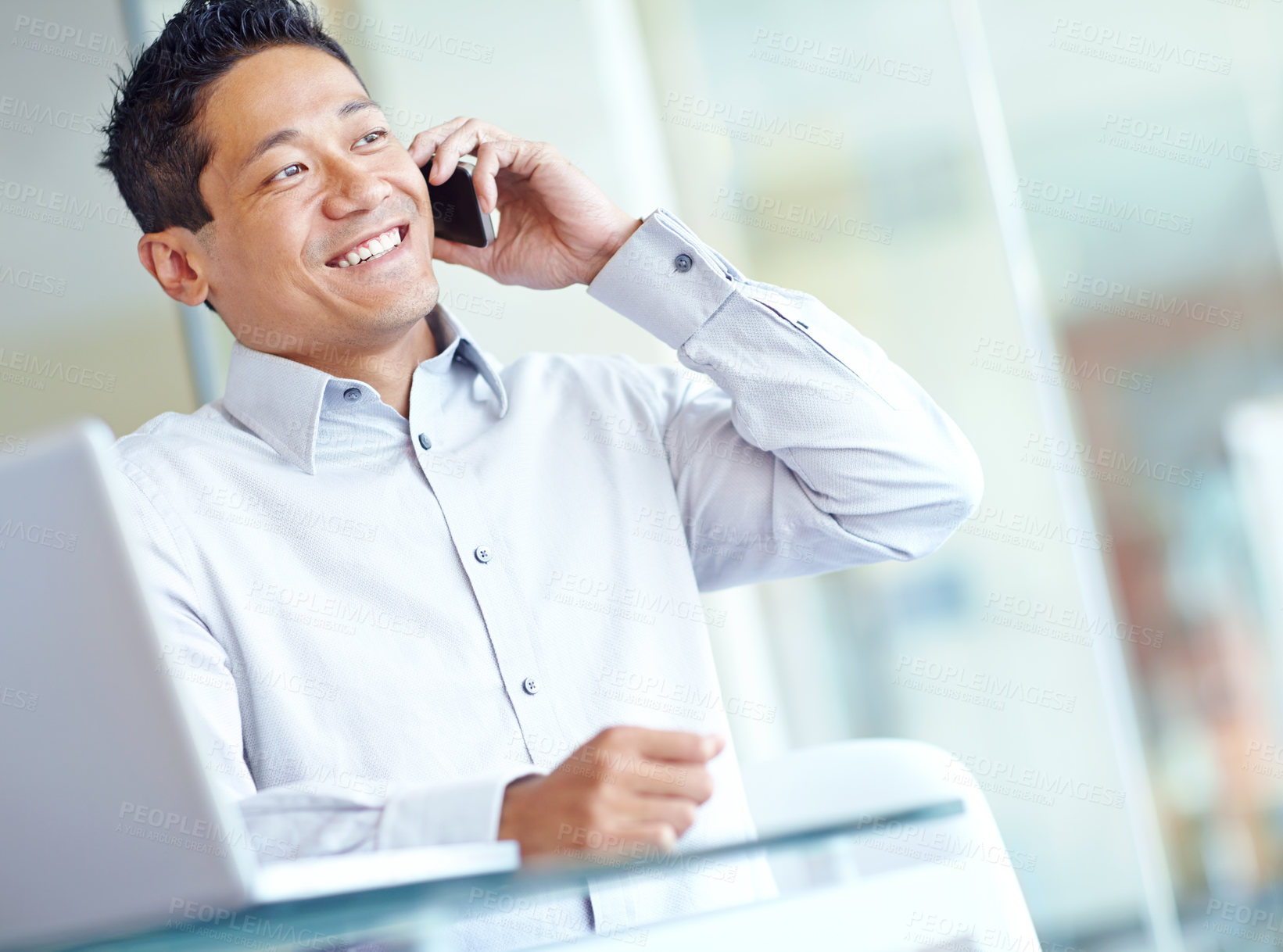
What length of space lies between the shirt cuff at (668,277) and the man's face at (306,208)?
294 millimetres

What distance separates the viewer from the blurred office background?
9.71ft

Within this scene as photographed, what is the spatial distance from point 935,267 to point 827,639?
4.12 ft

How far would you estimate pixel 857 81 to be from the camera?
3.35 metres

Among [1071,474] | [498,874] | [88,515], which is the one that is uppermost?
[88,515]

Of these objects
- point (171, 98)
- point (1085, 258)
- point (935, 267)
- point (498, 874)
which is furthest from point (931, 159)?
point (498, 874)

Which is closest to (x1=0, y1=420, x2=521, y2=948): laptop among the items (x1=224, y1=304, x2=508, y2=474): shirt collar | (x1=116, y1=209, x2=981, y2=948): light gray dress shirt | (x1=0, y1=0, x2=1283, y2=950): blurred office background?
(x1=116, y1=209, x2=981, y2=948): light gray dress shirt

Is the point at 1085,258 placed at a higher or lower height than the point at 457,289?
lower

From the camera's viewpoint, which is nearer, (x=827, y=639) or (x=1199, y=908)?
(x=1199, y=908)

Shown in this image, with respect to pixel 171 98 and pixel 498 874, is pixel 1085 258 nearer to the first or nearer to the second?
pixel 171 98

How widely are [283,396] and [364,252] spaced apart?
0.24 metres

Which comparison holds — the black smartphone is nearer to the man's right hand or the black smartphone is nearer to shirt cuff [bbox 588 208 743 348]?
shirt cuff [bbox 588 208 743 348]

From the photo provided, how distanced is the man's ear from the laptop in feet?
3.46

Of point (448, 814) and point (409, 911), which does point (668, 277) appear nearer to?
point (448, 814)

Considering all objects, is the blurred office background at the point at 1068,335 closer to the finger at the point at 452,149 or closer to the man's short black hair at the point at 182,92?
the man's short black hair at the point at 182,92
